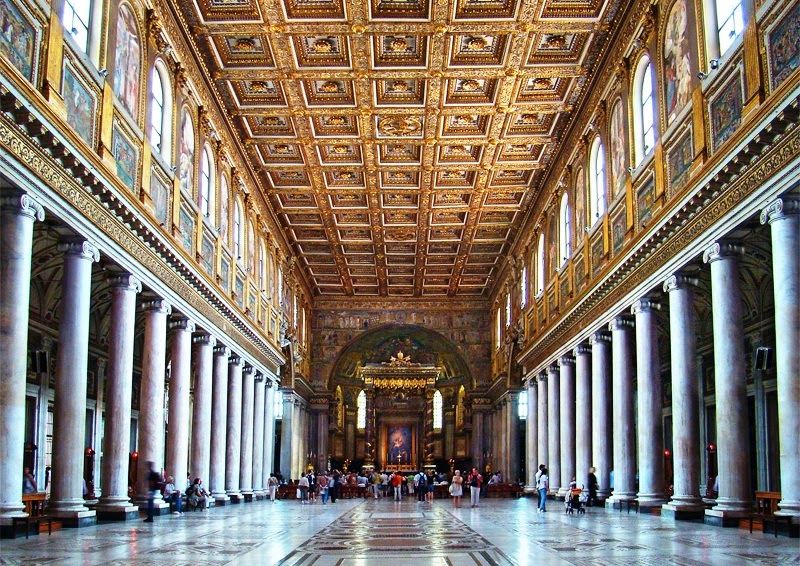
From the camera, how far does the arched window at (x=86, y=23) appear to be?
1858cm

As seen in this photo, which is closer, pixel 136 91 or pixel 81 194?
pixel 81 194

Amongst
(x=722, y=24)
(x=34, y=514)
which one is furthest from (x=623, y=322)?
(x=34, y=514)

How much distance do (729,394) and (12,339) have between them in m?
13.1

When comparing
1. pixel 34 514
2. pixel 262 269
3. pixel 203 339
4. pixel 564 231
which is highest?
pixel 564 231

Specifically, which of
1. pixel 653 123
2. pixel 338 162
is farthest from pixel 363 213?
pixel 653 123

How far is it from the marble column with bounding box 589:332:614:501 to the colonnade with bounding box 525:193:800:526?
3cm

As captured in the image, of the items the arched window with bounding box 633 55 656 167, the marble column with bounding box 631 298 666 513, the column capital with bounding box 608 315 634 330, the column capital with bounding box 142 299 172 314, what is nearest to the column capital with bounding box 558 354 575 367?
the column capital with bounding box 608 315 634 330

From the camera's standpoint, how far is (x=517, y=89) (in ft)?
97.3

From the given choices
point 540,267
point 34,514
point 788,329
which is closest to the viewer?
point 788,329

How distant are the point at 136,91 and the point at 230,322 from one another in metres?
12.6

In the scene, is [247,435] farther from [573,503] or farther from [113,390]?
[113,390]

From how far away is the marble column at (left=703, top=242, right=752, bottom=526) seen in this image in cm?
1864

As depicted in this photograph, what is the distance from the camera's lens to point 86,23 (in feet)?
63.9

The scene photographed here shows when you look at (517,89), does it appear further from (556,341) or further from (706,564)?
(706,564)
